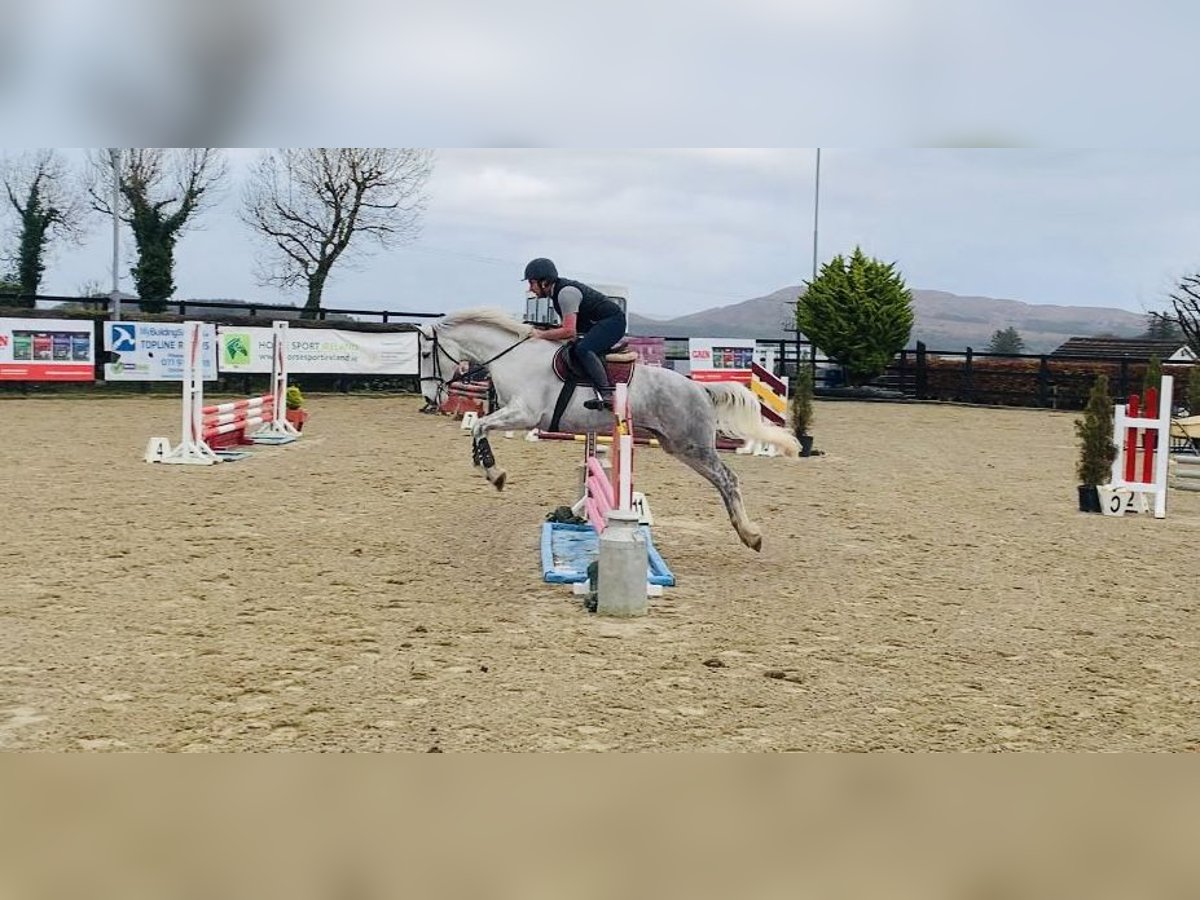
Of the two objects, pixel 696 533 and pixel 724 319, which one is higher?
pixel 724 319

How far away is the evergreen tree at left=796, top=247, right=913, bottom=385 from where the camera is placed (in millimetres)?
24547

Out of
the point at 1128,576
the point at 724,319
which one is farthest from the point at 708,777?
the point at 724,319

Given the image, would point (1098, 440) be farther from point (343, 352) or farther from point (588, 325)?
point (343, 352)

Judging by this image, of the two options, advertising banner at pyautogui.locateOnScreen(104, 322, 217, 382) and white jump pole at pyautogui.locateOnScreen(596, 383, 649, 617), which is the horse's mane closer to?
white jump pole at pyautogui.locateOnScreen(596, 383, 649, 617)

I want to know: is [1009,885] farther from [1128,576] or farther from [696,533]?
[696,533]

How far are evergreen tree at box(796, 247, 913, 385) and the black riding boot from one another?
1994cm

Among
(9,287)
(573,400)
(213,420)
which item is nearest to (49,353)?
(9,287)

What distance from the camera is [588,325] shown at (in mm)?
5590

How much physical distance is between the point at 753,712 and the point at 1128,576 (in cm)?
338

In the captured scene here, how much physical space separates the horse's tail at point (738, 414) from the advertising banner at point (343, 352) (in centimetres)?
1334

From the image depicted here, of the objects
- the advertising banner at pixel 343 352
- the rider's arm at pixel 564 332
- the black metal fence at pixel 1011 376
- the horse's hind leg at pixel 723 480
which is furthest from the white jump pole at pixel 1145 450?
the black metal fence at pixel 1011 376

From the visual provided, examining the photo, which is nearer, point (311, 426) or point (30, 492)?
point (30, 492)

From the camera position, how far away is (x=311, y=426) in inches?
544

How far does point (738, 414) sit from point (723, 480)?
0.38 metres
